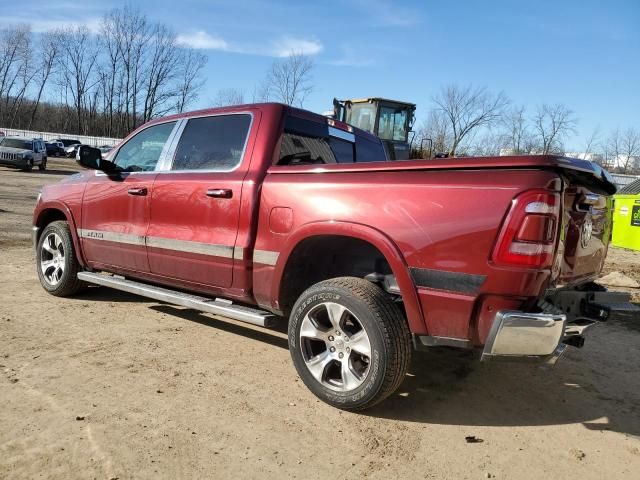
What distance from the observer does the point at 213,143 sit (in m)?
4.21

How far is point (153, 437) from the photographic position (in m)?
2.75

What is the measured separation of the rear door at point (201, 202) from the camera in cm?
384

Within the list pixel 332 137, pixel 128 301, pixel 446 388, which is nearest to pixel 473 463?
pixel 446 388

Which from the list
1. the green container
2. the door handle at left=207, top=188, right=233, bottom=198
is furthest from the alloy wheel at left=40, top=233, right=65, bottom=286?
the green container

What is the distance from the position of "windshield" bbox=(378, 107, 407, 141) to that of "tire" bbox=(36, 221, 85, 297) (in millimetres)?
14684

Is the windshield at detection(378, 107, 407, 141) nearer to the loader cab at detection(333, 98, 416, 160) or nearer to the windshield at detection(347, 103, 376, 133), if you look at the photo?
the loader cab at detection(333, 98, 416, 160)

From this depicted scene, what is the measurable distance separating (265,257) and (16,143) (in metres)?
28.3

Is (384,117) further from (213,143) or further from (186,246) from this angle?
(186,246)

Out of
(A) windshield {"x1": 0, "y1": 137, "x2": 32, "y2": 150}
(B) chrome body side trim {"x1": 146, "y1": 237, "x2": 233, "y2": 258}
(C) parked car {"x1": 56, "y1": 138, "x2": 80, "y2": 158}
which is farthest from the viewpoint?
(C) parked car {"x1": 56, "y1": 138, "x2": 80, "y2": 158}

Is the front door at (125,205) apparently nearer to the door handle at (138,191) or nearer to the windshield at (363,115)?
the door handle at (138,191)

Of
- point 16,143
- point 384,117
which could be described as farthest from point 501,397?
point 16,143

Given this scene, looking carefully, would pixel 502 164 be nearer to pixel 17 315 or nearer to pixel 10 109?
pixel 17 315

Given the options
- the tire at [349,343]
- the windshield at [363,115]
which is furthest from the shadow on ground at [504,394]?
the windshield at [363,115]

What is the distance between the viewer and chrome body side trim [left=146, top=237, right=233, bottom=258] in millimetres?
3830
